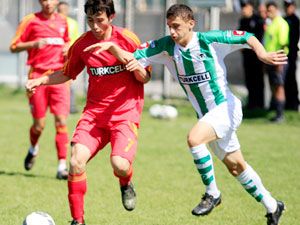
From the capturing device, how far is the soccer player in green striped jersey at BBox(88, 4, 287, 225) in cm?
707

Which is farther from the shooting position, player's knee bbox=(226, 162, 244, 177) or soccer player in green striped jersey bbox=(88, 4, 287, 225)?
player's knee bbox=(226, 162, 244, 177)

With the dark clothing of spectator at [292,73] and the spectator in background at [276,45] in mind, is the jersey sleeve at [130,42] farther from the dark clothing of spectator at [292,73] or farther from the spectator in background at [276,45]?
the dark clothing of spectator at [292,73]

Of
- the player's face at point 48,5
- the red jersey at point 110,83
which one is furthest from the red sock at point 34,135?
the red jersey at point 110,83

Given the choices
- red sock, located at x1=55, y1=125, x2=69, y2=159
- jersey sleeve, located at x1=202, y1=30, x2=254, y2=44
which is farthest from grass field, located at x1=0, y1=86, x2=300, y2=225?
jersey sleeve, located at x1=202, y1=30, x2=254, y2=44

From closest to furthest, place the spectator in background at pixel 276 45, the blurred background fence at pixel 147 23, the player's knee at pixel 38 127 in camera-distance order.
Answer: the player's knee at pixel 38 127 → the spectator in background at pixel 276 45 → the blurred background fence at pixel 147 23

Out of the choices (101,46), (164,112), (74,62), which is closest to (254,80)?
(164,112)

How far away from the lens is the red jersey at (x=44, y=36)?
397 inches

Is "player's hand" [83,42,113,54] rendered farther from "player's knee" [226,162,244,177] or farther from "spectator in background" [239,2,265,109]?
"spectator in background" [239,2,265,109]

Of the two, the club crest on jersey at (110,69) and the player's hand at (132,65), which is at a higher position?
the player's hand at (132,65)

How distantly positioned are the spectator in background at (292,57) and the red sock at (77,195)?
9.70 metres

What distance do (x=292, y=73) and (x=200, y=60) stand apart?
31.9 feet

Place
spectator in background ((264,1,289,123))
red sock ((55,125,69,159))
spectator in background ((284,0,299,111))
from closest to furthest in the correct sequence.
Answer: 1. red sock ((55,125,69,159))
2. spectator in background ((264,1,289,123))
3. spectator in background ((284,0,299,111))

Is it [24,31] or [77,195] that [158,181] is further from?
[77,195]

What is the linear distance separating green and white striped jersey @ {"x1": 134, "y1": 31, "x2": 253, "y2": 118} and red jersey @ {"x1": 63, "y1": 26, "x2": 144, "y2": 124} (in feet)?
0.63
